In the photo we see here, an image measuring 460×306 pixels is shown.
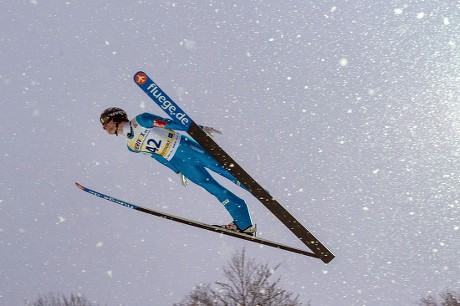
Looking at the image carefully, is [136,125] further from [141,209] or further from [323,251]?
[323,251]

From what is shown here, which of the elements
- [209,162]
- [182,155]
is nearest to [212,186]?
[209,162]

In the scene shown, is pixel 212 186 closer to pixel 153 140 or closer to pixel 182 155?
pixel 182 155

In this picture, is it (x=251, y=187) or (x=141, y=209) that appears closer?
(x=251, y=187)

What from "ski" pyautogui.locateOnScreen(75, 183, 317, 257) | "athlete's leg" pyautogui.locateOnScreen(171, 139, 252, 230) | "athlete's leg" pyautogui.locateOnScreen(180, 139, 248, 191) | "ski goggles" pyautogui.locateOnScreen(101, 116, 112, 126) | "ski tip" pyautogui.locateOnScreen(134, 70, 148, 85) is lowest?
"ski" pyautogui.locateOnScreen(75, 183, 317, 257)

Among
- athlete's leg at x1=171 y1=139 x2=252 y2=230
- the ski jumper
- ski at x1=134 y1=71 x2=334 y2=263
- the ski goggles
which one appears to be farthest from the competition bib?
ski at x1=134 y1=71 x2=334 y2=263

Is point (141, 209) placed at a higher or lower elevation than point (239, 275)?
lower

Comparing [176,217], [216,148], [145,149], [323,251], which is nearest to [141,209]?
[176,217]

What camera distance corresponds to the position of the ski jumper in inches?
246

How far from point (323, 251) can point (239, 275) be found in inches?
469

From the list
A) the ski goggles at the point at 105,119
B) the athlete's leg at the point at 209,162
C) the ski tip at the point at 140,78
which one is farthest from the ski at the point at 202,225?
the ski tip at the point at 140,78

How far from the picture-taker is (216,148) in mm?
5992

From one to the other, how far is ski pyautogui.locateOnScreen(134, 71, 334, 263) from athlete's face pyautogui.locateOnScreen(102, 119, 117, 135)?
910 millimetres

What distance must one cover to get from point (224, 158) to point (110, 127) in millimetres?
1652

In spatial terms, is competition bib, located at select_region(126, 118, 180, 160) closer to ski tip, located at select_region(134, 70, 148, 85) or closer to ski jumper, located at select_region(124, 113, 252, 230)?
ski jumper, located at select_region(124, 113, 252, 230)
